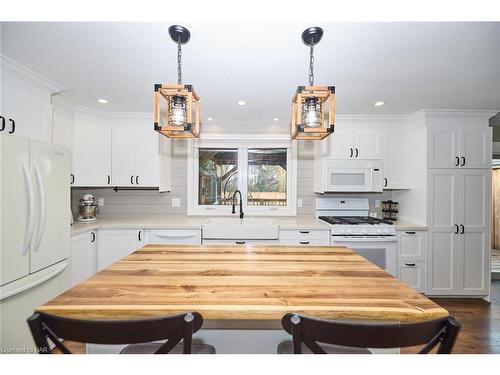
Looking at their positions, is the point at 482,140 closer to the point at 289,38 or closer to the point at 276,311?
the point at 289,38

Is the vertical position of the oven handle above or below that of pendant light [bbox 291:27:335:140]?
below

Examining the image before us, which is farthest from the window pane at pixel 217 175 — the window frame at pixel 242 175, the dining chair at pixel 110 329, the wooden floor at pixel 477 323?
the dining chair at pixel 110 329

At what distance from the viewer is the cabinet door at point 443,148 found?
2732mm

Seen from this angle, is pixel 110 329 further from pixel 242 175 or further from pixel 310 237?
pixel 242 175

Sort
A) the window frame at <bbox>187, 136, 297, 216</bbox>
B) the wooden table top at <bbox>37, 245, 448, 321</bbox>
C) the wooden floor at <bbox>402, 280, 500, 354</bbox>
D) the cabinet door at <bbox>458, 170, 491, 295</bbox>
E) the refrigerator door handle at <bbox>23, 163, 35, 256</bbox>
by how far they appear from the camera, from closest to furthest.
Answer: the wooden table top at <bbox>37, 245, 448, 321</bbox> → the refrigerator door handle at <bbox>23, 163, 35, 256</bbox> → the wooden floor at <bbox>402, 280, 500, 354</bbox> → the cabinet door at <bbox>458, 170, 491, 295</bbox> → the window frame at <bbox>187, 136, 297, 216</bbox>

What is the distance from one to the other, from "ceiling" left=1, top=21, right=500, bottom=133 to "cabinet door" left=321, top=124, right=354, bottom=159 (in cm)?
45

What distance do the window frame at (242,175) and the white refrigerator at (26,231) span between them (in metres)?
1.72

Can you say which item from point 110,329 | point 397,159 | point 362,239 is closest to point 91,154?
point 110,329

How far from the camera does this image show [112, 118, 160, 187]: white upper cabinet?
9.73 feet

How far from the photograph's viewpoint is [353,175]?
9.72ft

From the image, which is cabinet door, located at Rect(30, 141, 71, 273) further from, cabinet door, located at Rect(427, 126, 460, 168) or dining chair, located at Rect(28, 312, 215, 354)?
cabinet door, located at Rect(427, 126, 460, 168)

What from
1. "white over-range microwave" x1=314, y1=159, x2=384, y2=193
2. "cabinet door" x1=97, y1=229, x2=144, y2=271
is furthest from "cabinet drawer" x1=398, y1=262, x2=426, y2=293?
"cabinet door" x1=97, y1=229, x2=144, y2=271

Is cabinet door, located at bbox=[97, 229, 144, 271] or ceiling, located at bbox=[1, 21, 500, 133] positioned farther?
cabinet door, located at bbox=[97, 229, 144, 271]

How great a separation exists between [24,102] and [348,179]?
346 cm
